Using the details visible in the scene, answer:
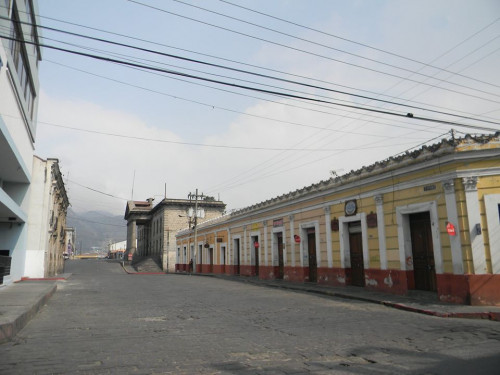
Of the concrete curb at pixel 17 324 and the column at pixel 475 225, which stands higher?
the column at pixel 475 225

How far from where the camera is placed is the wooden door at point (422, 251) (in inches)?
526

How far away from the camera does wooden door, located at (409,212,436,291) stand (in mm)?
13352

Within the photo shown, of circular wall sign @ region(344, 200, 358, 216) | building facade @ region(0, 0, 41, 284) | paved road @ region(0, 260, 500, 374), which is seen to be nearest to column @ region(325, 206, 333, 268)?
circular wall sign @ region(344, 200, 358, 216)

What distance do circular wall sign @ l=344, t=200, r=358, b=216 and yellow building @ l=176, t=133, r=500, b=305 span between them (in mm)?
45

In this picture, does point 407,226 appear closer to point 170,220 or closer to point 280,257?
point 280,257

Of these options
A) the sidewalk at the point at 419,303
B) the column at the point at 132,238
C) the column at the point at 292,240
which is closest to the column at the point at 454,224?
the sidewalk at the point at 419,303

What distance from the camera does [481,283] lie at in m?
11.3

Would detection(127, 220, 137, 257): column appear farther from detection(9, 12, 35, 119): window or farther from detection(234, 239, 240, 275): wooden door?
detection(9, 12, 35, 119): window

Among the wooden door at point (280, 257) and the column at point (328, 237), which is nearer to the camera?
the column at point (328, 237)

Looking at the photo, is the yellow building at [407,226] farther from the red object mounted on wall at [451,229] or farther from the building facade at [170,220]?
the building facade at [170,220]

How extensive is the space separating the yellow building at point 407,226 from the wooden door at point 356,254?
44 mm

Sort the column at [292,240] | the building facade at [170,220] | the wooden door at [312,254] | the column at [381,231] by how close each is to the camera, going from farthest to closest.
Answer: the building facade at [170,220] → the column at [292,240] → the wooden door at [312,254] → the column at [381,231]

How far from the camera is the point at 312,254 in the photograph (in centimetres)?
2017

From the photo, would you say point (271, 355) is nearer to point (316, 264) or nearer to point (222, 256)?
point (316, 264)
